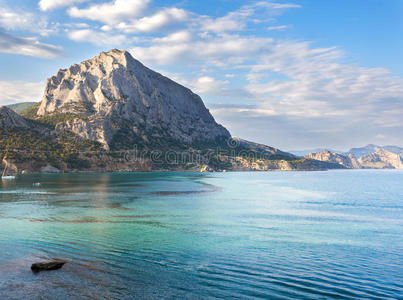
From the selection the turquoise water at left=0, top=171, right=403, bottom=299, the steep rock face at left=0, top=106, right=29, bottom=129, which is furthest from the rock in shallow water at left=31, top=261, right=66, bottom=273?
the steep rock face at left=0, top=106, right=29, bottom=129

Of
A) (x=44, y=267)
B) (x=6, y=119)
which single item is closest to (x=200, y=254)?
(x=44, y=267)

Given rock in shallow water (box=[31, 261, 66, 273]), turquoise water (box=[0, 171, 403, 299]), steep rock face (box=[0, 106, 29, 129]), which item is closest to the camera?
turquoise water (box=[0, 171, 403, 299])

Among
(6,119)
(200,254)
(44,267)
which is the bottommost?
(200,254)

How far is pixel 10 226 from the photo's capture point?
126 ft

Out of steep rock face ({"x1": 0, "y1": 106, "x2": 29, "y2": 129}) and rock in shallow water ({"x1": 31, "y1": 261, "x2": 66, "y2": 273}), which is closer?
rock in shallow water ({"x1": 31, "y1": 261, "x2": 66, "y2": 273})

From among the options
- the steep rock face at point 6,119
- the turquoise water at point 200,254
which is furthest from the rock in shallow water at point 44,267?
the steep rock face at point 6,119

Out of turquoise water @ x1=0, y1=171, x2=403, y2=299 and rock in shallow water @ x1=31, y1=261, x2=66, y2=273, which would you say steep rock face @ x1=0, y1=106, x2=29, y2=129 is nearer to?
turquoise water @ x1=0, y1=171, x2=403, y2=299

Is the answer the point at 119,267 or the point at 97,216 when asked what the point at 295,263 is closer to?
the point at 119,267

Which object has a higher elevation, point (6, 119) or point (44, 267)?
point (6, 119)

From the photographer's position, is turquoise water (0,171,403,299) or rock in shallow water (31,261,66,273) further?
rock in shallow water (31,261,66,273)

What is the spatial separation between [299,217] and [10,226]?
39586 mm

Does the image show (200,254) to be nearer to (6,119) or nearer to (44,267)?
(44,267)

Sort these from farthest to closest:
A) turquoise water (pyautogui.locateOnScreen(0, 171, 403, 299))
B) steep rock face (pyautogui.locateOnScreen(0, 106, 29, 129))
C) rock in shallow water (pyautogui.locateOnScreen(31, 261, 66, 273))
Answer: steep rock face (pyautogui.locateOnScreen(0, 106, 29, 129))
rock in shallow water (pyautogui.locateOnScreen(31, 261, 66, 273))
turquoise water (pyautogui.locateOnScreen(0, 171, 403, 299))

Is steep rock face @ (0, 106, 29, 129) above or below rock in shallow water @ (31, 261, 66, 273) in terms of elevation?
above
